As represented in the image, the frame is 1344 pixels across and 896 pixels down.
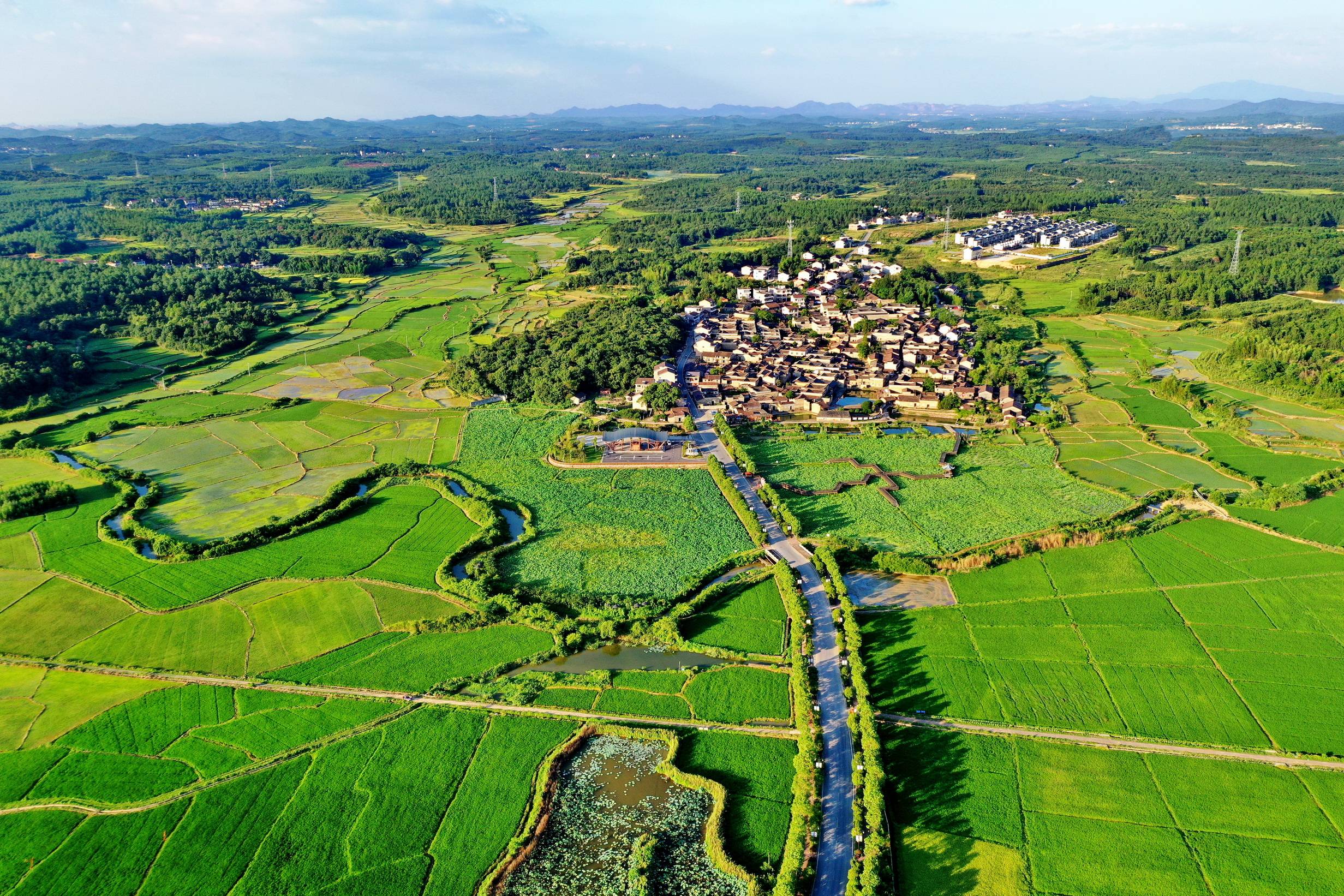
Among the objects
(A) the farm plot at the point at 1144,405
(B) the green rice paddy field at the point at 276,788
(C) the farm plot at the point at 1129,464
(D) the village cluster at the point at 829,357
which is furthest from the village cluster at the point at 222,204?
(C) the farm plot at the point at 1129,464

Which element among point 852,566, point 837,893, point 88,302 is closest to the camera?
point 837,893

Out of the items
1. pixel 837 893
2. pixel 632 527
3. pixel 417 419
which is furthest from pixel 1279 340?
pixel 417 419

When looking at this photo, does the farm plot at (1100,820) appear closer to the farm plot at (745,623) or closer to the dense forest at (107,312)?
the farm plot at (745,623)

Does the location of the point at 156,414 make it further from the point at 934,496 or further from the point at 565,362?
the point at 934,496

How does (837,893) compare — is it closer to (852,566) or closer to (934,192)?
(852,566)

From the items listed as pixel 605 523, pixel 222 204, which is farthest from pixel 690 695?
pixel 222 204
